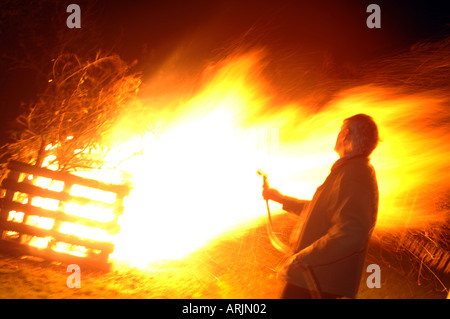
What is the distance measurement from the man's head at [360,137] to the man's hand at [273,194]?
914mm

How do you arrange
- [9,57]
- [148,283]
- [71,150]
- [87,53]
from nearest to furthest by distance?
1. [148,283]
2. [71,150]
3. [9,57]
4. [87,53]

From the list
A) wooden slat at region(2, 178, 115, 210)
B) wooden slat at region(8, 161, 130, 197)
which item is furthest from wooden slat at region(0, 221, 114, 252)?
wooden slat at region(8, 161, 130, 197)

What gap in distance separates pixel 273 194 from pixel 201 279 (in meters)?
2.34

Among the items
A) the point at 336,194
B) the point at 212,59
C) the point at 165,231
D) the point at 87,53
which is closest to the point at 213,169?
the point at 165,231

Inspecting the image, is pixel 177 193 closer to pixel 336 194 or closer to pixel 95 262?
pixel 95 262

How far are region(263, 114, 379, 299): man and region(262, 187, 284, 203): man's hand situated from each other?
61 centimetres

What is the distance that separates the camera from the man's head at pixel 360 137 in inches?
117

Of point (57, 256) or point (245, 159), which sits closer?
point (57, 256)

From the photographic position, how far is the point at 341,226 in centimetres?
262

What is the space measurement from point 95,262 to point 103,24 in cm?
552

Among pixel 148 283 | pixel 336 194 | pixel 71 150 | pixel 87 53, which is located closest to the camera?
pixel 336 194

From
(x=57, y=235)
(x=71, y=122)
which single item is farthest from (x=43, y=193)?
(x=71, y=122)

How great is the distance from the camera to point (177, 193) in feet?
25.0

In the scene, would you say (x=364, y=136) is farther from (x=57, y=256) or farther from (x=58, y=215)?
(x=57, y=256)
